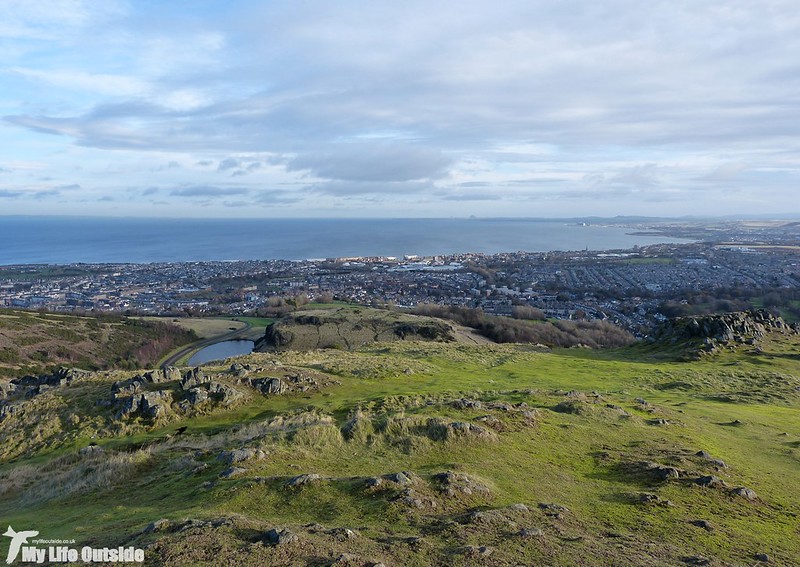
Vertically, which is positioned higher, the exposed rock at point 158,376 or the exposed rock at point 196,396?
the exposed rock at point 158,376

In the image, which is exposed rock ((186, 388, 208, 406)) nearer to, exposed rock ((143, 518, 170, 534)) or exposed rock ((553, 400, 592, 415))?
exposed rock ((143, 518, 170, 534))

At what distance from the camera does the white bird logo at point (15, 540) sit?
921 cm

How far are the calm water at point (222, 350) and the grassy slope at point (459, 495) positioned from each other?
38814 mm

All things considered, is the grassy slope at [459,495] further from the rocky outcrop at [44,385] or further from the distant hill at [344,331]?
the distant hill at [344,331]

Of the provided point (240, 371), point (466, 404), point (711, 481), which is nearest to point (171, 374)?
→ point (240, 371)

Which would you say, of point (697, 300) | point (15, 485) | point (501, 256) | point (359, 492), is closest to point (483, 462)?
point (359, 492)

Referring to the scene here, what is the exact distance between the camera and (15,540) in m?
9.79

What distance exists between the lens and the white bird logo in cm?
921

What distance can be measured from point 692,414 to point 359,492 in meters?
16.7

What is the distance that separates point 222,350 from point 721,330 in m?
55.3

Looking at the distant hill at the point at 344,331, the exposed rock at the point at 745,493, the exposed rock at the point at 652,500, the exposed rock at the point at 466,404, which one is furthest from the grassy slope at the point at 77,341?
the exposed rock at the point at 745,493

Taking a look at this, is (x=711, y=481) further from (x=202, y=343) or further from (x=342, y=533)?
(x=202, y=343)

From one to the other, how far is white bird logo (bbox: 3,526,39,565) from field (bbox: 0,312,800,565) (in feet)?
1.47

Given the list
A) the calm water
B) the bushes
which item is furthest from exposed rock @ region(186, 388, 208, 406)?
the bushes
